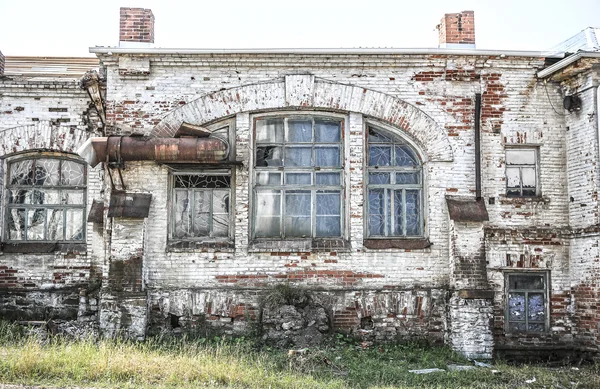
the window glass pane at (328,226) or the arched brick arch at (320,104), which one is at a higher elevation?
the arched brick arch at (320,104)

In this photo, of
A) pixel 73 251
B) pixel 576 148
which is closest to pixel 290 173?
pixel 73 251

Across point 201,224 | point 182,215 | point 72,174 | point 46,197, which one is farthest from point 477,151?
point 46,197

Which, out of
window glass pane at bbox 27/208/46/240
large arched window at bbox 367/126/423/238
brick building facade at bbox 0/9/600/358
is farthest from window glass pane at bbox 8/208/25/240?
large arched window at bbox 367/126/423/238

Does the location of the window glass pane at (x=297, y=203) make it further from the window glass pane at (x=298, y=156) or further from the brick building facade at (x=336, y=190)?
the window glass pane at (x=298, y=156)

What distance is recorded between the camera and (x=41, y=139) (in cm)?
1234

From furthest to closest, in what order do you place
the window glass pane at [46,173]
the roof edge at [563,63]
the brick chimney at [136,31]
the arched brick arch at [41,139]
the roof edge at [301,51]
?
the window glass pane at [46,173], the arched brick arch at [41,139], the brick chimney at [136,31], the roof edge at [301,51], the roof edge at [563,63]

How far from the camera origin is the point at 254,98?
38.8 ft

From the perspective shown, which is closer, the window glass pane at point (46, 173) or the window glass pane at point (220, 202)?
the window glass pane at point (220, 202)

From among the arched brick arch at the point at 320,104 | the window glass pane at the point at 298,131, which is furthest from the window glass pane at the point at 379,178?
the window glass pane at the point at 298,131

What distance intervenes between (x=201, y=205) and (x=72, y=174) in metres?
2.72

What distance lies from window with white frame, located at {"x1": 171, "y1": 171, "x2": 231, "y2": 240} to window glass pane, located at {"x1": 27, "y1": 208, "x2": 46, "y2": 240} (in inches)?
105

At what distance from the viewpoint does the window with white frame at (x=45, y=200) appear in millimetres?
12484

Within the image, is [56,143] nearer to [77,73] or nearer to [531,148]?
[77,73]

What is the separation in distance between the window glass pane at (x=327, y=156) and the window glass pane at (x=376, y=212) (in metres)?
0.84
